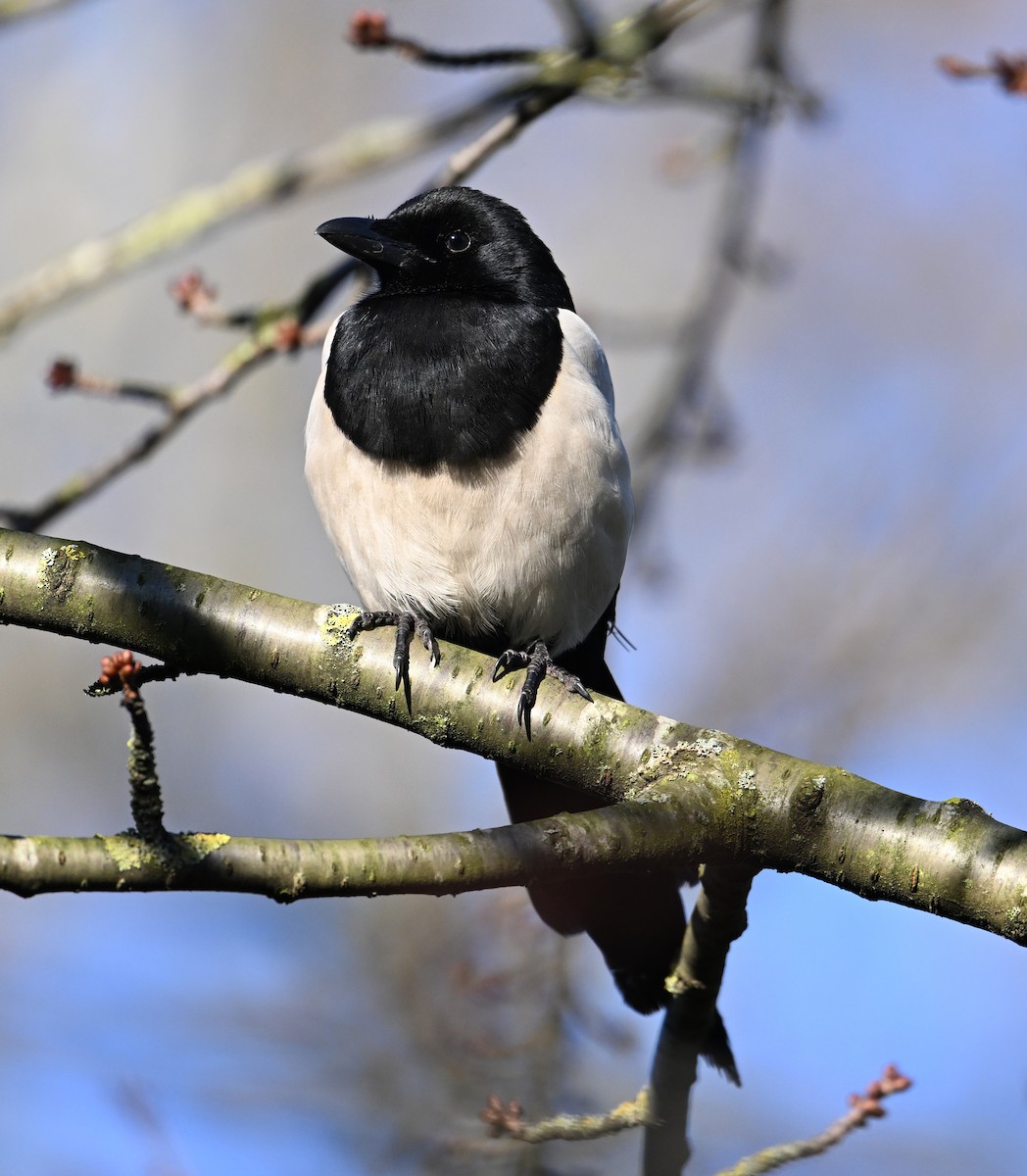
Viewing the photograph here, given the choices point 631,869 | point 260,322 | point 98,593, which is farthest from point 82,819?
point 631,869

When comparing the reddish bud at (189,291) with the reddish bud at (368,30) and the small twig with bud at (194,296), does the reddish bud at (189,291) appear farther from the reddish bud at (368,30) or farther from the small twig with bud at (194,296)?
the reddish bud at (368,30)

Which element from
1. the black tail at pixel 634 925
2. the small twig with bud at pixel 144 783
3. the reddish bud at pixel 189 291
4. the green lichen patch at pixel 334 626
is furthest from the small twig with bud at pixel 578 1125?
the reddish bud at pixel 189 291

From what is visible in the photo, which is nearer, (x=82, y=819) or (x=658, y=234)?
(x=82, y=819)

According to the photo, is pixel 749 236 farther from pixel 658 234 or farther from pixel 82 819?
pixel 82 819

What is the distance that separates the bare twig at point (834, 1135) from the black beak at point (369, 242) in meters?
2.54

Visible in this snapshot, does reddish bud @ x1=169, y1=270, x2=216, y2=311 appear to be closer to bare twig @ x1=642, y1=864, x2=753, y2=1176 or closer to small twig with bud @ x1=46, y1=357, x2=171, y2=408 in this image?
small twig with bud @ x1=46, y1=357, x2=171, y2=408

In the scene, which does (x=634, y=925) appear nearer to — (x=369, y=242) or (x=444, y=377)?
(x=444, y=377)

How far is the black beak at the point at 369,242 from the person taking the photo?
13.1 ft

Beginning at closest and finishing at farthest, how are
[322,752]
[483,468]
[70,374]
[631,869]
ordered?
[631,869], [483,468], [70,374], [322,752]

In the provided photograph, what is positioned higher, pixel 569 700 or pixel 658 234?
pixel 658 234

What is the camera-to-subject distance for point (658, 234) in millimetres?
8461

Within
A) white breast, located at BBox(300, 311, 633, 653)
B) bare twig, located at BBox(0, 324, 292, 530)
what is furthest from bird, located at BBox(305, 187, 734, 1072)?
bare twig, located at BBox(0, 324, 292, 530)

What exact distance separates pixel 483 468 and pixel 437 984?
209cm

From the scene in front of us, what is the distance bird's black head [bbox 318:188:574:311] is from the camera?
13.3 feet
